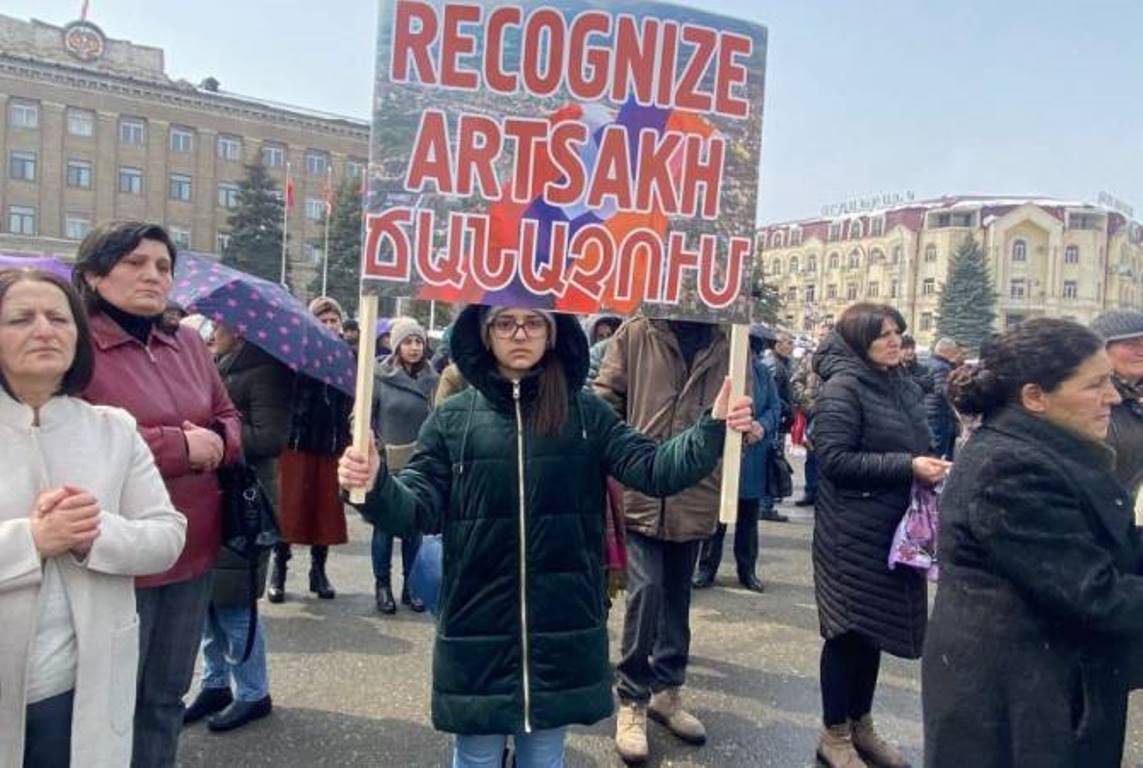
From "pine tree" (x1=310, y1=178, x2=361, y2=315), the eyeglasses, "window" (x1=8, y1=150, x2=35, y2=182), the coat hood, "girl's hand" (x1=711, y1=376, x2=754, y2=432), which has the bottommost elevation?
"girl's hand" (x1=711, y1=376, x2=754, y2=432)

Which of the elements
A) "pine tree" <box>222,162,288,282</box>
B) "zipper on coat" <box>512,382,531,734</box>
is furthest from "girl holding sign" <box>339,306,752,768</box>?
"pine tree" <box>222,162,288,282</box>

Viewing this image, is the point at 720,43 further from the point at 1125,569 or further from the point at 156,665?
the point at 156,665

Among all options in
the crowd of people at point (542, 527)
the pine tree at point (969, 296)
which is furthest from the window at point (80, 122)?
the crowd of people at point (542, 527)

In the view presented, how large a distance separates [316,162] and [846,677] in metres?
62.2

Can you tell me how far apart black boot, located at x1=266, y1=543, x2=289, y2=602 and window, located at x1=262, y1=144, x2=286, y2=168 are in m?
58.4

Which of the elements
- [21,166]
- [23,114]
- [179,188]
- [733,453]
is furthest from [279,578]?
[179,188]

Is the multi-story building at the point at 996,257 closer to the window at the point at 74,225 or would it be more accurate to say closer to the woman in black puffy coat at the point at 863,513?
the window at the point at 74,225

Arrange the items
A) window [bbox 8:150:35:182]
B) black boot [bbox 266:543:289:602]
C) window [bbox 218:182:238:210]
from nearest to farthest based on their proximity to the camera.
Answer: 1. black boot [bbox 266:543:289:602]
2. window [bbox 8:150:35:182]
3. window [bbox 218:182:238:210]

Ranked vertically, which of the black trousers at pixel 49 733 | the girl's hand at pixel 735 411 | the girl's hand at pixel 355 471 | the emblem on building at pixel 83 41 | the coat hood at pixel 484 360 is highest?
the emblem on building at pixel 83 41

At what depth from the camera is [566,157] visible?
2.37 metres

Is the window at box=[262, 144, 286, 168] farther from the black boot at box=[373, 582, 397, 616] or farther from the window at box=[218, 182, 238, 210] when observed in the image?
the black boot at box=[373, 582, 397, 616]

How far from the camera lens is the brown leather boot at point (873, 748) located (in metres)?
3.50

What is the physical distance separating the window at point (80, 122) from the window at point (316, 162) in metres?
12.9

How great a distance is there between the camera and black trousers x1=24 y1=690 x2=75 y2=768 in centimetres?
204
